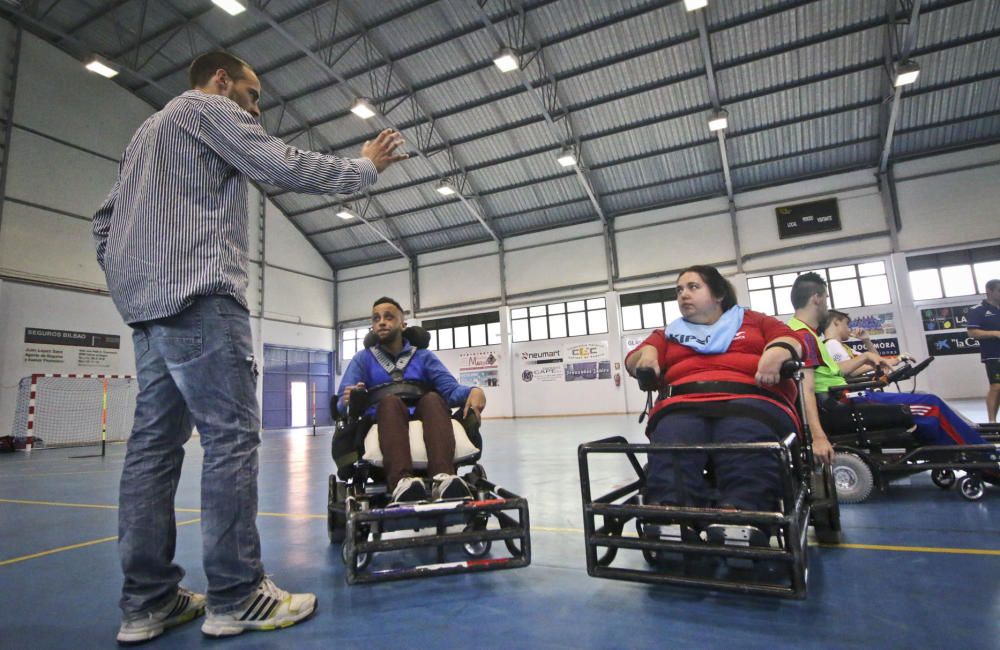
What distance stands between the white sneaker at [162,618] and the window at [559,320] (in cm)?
1728

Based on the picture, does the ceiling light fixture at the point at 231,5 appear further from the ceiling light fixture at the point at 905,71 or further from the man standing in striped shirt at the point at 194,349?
the ceiling light fixture at the point at 905,71

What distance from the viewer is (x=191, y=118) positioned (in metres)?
1.71

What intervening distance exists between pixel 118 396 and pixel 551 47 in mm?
15003

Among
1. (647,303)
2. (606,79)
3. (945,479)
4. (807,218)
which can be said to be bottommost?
(945,479)

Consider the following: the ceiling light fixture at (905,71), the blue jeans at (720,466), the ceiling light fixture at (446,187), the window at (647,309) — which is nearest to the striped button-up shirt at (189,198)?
the blue jeans at (720,466)

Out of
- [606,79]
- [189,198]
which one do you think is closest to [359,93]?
[606,79]

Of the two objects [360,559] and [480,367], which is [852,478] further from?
[480,367]

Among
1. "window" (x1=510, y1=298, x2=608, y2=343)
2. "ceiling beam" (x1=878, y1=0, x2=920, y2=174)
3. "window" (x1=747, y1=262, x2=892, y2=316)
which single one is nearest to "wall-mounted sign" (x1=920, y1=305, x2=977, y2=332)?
"window" (x1=747, y1=262, x2=892, y2=316)

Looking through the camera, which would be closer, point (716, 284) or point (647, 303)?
point (716, 284)

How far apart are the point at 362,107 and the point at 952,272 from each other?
1730 cm

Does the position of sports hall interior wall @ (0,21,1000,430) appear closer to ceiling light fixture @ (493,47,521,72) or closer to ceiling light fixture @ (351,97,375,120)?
ceiling light fixture @ (351,97,375,120)

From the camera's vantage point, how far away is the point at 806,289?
3.16m

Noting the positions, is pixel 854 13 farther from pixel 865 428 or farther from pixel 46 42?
pixel 46 42

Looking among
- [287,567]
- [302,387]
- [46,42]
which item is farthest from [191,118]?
[302,387]
